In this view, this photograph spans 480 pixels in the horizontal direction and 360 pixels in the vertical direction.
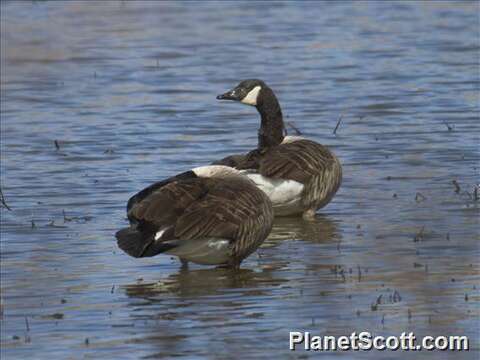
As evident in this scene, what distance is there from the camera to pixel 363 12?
27.0 m

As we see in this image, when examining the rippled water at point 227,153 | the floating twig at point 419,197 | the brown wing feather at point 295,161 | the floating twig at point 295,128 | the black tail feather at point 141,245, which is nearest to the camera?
the rippled water at point 227,153

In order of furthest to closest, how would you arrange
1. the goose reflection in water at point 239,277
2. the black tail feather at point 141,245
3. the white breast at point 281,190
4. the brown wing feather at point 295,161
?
the brown wing feather at point 295,161 < the white breast at point 281,190 < the goose reflection in water at point 239,277 < the black tail feather at point 141,245

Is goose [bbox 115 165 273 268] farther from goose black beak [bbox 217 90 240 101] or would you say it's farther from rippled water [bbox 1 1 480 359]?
goose black beak [bbox 217 90 240 101]

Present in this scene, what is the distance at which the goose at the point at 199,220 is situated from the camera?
1012cm

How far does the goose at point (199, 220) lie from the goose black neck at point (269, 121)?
7.70ft

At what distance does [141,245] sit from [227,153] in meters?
5.86

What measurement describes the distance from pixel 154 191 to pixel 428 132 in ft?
21.8

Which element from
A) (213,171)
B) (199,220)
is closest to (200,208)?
(199,220)

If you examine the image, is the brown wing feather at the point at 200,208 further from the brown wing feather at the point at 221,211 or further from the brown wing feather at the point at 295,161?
the brown wing feather at the point at 295,161

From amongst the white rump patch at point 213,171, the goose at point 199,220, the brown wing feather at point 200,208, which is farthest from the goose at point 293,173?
the brown wing feather at point 200,208

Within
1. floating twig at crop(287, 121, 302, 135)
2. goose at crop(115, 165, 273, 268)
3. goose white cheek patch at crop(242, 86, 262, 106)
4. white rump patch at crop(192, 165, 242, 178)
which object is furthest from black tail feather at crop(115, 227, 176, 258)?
floating twig at crop(287, 121, 302, 135)

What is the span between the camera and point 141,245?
10.0m

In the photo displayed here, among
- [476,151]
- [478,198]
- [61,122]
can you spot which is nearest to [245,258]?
[478,198]

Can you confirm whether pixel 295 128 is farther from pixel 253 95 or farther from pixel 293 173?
pixel 293 173
